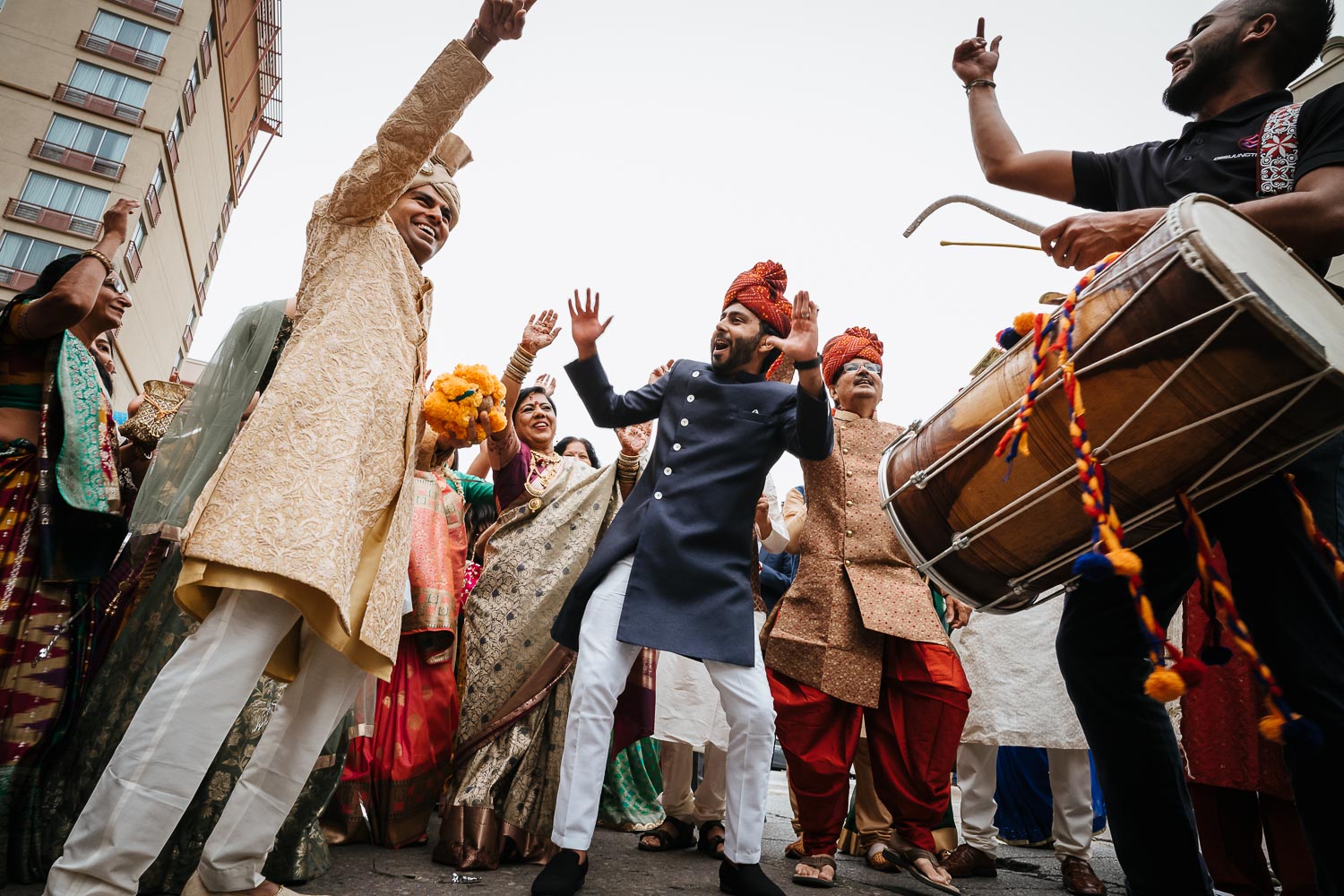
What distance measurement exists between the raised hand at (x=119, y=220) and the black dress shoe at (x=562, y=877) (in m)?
2.49

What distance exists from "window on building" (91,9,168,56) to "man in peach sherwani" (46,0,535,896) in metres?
25.9

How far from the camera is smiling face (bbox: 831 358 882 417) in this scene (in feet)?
13.3

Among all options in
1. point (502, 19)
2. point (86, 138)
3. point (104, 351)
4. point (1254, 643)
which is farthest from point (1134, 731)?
point (86, 138)

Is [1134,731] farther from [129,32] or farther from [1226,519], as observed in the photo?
[129,32]

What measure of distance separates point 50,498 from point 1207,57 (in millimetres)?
3557

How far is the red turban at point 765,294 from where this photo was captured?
10.9ft

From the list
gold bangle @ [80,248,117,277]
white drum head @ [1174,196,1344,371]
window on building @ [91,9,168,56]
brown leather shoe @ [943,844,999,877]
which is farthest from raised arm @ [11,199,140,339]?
window on building @ [91,9,168,56]

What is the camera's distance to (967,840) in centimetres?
360

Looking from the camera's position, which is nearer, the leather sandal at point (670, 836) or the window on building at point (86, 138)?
the leather sandal at point (670, 836)

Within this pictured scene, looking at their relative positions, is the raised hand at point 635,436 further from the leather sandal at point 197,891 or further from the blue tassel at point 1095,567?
the blue tassel at point 1095,567

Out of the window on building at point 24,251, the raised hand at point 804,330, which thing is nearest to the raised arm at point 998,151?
the raised hand at point 804,330

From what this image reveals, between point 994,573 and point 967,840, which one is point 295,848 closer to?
point 994,573

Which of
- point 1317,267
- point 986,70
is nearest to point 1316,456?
point 1317,267

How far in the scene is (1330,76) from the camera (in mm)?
8609
